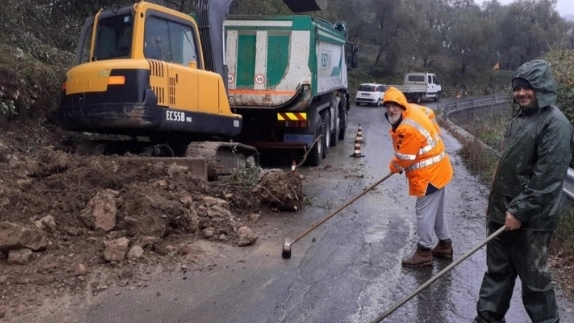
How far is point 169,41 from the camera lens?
8.09 m

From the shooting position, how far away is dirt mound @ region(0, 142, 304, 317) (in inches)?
203

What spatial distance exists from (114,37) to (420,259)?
494 cm

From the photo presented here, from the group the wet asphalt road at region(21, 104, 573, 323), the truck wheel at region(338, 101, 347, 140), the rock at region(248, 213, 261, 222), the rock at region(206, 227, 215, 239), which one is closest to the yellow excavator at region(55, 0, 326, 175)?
the rock at region(248, 213, 261, 222)

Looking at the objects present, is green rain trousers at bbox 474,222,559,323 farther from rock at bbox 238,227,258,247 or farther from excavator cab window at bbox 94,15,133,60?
excavator cab window at bbox 94,15,133,60

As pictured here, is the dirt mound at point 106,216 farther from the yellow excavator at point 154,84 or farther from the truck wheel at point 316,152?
the truck wheel at point 316,152

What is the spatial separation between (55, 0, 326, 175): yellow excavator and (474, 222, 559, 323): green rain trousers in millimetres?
4620

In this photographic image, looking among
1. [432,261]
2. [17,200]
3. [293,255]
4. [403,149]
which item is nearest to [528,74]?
[403,149]

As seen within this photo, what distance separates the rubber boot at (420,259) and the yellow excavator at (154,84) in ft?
11.1

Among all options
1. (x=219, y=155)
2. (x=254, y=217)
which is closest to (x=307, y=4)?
(x=219, y=155)

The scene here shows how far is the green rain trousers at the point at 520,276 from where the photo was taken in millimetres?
4016

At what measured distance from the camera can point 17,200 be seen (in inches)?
231

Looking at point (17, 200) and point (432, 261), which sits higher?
point (17, 200)

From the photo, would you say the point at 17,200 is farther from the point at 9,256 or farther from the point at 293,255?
the point at 293,255

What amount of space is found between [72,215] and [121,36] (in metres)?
2.82
